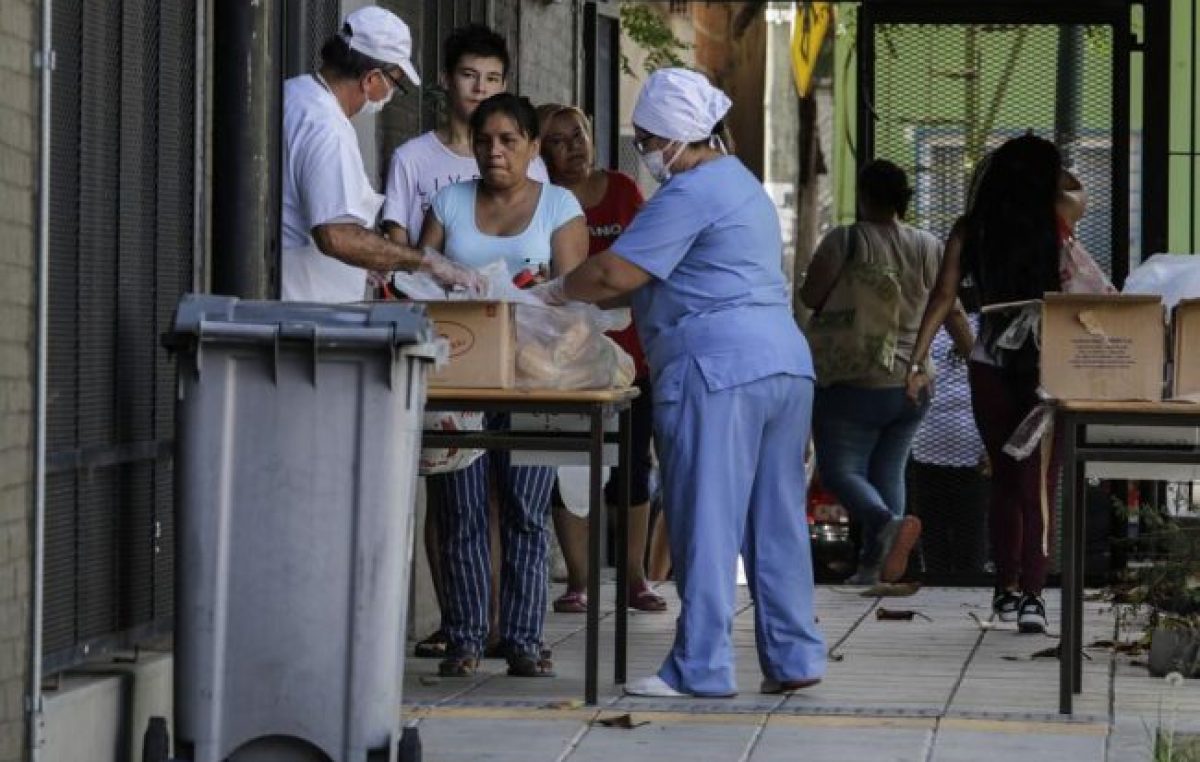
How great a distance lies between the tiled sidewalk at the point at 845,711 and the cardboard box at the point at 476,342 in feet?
3.24

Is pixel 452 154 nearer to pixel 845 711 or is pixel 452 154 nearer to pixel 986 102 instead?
pixel 845 711

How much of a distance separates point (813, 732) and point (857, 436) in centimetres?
488

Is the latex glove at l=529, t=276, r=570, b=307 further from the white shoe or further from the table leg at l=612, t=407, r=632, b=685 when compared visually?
the white shoe

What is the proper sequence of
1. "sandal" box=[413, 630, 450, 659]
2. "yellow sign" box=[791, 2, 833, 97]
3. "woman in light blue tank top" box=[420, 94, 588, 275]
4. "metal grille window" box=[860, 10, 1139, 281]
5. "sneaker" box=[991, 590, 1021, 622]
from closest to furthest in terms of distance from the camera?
"woman in light blue tank top" box=[420, 94, 588, 275]
"sandal" box=[413, 630, 450, 659]
"sneaker" box=[991, 590, 1021, 622]
"metal grille window" box=[860, 10, 1139, 281]
"yellow sign" box=[791, 2, 833, 97]

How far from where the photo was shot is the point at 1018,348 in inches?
443

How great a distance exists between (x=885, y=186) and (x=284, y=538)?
649 cm

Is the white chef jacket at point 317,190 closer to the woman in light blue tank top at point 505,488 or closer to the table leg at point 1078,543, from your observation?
the woman in light blue tank top at point 505,488

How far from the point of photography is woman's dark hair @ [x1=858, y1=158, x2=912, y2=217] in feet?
42.4

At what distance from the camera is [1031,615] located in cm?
1145

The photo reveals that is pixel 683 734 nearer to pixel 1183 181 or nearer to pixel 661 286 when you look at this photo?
pixel 661 286

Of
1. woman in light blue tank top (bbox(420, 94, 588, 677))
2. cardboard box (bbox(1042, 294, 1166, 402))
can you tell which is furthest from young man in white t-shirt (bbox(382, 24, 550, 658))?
cardboard box (bbox(1042, 294, 1166, 402))

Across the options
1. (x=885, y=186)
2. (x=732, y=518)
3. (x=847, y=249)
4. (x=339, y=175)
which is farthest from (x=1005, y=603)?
(x=339, y=175)

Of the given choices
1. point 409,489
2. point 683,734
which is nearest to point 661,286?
point 683,734

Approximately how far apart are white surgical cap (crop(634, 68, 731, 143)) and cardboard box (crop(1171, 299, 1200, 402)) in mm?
1560
